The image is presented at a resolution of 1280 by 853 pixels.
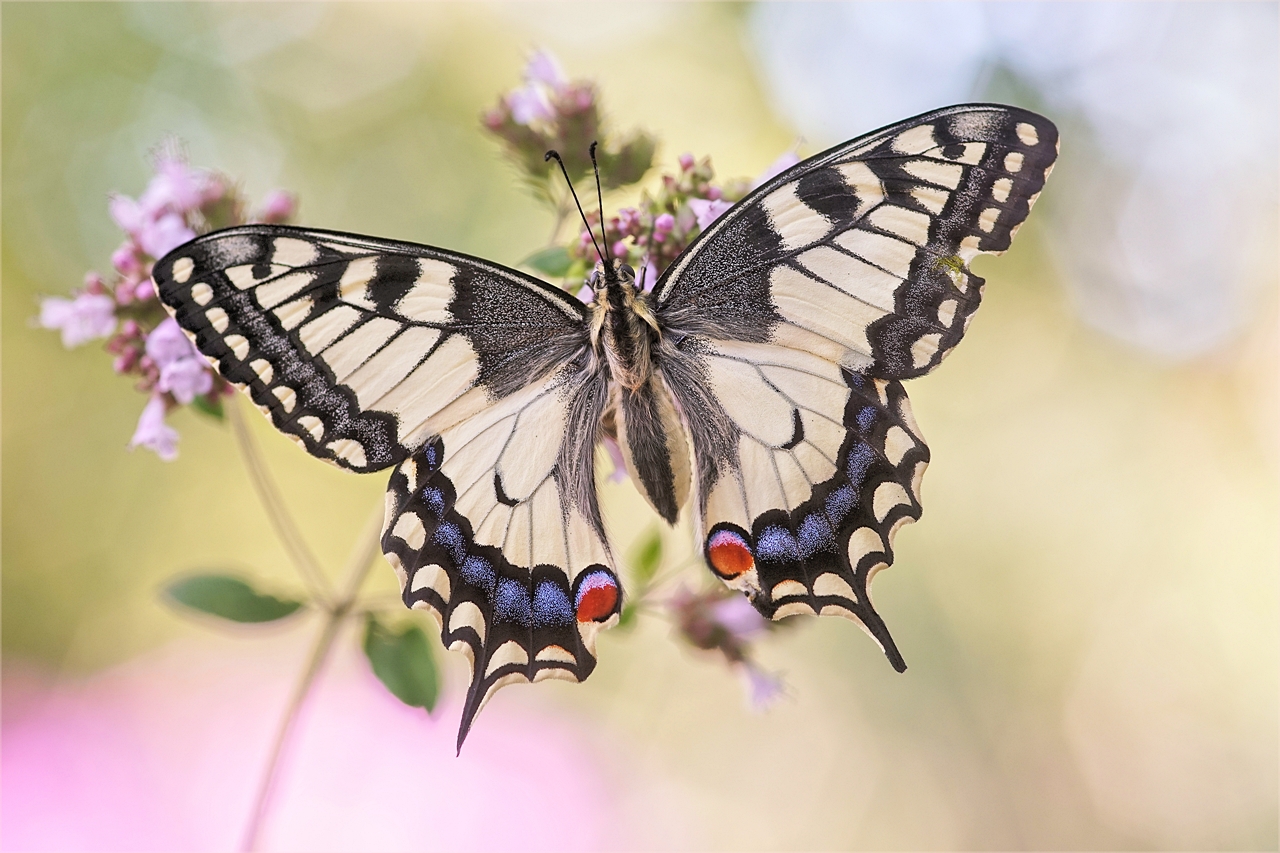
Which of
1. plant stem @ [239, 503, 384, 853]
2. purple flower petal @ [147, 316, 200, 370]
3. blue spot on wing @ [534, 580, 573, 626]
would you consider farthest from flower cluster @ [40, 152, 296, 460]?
blue spot on wing @ [534, 580, 573, 626]

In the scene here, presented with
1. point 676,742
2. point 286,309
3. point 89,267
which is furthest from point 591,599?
point 89,267

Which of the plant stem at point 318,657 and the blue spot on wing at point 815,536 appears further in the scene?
the plant stem at point 318,657

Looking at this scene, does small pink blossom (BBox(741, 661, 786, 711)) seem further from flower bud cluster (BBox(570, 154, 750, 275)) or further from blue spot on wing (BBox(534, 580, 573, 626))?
flower bud cluster (BBox(570, 154, 750, 275))

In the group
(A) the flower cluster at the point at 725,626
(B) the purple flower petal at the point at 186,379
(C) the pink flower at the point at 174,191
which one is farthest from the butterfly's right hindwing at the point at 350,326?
Result: (A) the flower cluster at the point at 725,626

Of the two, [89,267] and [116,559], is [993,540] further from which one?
[89,267]

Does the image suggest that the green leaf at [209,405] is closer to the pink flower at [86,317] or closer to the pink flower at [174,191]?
the pink flower at [86,317]
